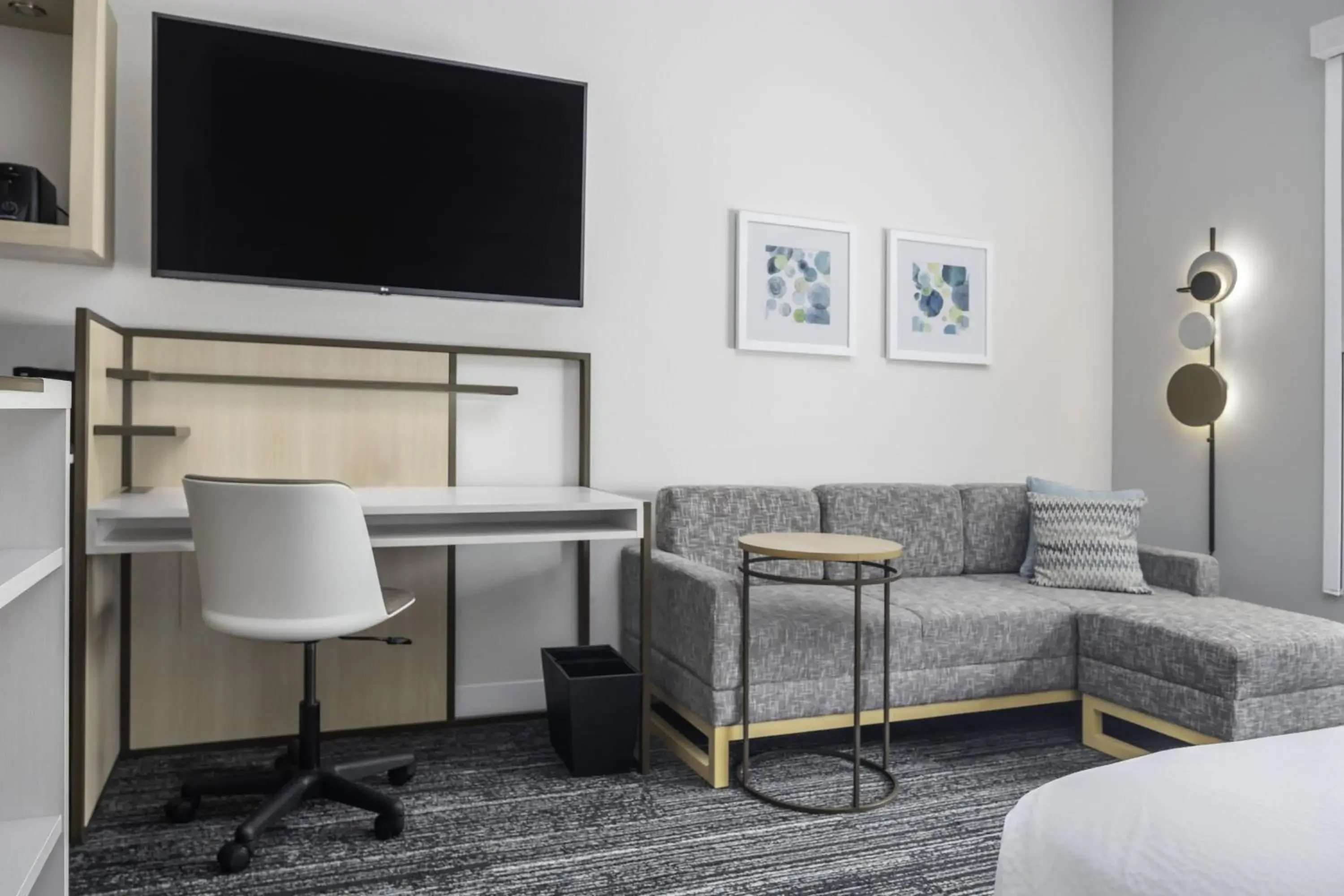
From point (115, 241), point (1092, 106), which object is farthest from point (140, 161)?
point (1092, 106)

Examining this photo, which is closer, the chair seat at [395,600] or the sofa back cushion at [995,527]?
the chair seat at [395,600]

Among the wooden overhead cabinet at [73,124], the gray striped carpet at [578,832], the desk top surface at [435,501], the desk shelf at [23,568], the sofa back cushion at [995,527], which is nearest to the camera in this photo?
the desk shelf at [23,568]

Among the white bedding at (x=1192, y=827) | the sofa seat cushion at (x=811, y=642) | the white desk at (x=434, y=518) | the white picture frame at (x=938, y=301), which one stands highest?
the white picture frame at (x=938, y=301)

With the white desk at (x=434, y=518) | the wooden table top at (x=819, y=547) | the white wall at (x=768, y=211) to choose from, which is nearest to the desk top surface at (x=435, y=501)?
the white desk at (x=434, y=518)

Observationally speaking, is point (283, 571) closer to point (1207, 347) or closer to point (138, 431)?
point (138, 431)

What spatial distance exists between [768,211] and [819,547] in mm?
1612

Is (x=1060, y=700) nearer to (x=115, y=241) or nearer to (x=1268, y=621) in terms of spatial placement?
(x=1268, y=621)

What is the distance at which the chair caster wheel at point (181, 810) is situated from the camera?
7.27 feet

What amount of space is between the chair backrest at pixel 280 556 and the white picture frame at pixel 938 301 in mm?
2358

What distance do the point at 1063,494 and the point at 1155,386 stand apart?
3.03ft

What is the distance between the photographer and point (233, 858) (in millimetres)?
1964

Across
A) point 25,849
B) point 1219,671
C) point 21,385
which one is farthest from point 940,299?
point 25,849

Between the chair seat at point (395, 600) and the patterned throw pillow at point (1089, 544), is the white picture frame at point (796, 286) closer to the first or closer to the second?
the patterned throw pillow at point (1089, 544)

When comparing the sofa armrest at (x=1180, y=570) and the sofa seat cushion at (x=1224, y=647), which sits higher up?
the sofa armrest at (x=1180, y=570)
